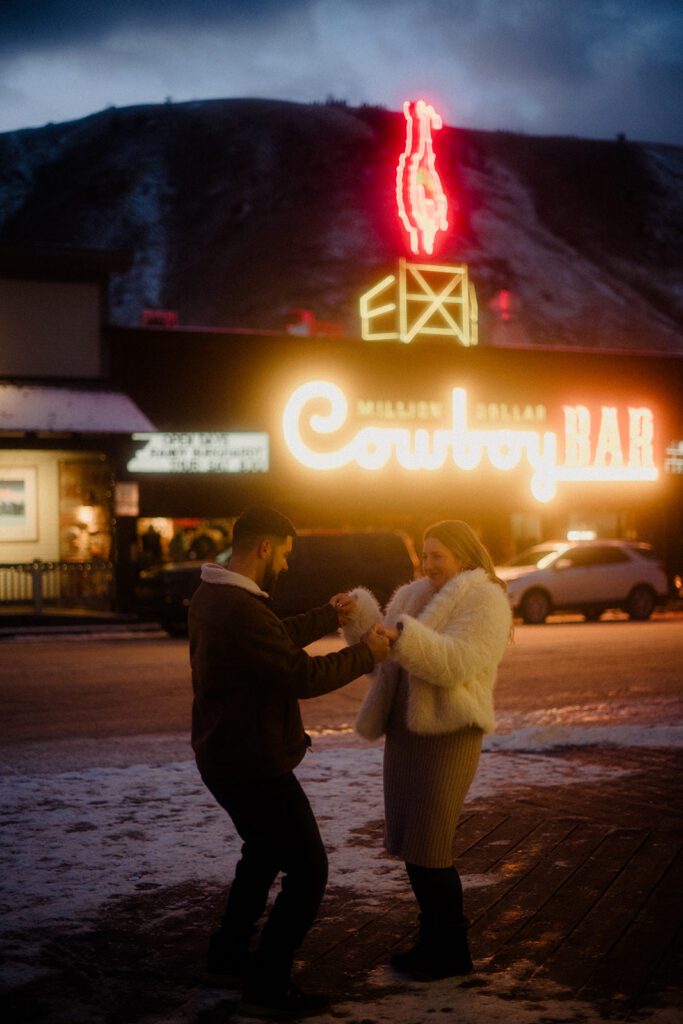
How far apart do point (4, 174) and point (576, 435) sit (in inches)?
3743

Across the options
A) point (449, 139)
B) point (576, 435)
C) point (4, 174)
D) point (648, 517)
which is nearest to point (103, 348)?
point (576, 435)

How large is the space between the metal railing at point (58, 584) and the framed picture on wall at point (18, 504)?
1239mm

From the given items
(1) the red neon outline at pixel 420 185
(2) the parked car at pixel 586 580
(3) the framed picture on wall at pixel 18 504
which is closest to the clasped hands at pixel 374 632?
(2) the parked car at pixel 586 580

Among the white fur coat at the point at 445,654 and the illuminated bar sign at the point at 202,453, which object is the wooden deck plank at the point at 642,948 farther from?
the illuminated bar sign at the point at 202,453

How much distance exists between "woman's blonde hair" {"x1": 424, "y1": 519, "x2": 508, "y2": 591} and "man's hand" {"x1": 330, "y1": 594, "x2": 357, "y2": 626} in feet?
1.59

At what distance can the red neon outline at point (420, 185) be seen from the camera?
Answer: 34.5 m

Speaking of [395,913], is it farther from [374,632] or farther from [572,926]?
[374,632]

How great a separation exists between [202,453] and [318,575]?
9.93 m

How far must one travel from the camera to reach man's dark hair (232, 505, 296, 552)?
466 cm

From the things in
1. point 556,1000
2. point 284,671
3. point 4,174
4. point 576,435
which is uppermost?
point 4,174

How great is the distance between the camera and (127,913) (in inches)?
224

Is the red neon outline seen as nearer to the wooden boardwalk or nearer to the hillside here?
the wooden boardwalk

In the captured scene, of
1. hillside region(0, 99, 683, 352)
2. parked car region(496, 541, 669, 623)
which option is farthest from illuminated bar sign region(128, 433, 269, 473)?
hillside region(0, 99, 683, 352)

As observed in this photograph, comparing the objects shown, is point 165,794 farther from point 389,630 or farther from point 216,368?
point 216,368
